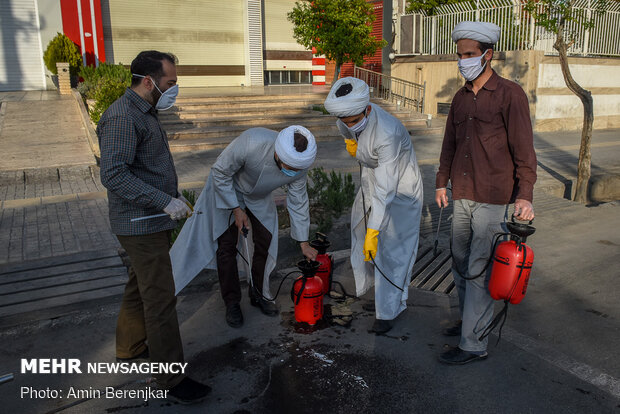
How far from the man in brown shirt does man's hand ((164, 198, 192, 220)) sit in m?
1.86

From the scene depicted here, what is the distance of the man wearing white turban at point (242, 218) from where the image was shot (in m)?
3.96

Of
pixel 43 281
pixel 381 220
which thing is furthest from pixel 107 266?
pixel 381 220

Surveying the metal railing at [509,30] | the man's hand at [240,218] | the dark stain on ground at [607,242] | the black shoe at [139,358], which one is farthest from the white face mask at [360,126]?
the metal railing at [509,30]

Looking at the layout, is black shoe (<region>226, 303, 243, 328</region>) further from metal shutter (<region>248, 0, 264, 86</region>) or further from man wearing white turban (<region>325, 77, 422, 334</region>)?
metal shutter (<region>248, 0, 264, 86</region>)

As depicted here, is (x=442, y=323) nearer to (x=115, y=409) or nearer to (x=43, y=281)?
(x=115, y=409)

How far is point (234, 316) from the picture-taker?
416 centimetres

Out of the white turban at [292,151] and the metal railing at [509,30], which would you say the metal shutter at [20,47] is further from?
the white turban at [292,151]

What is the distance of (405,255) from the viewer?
13.5 feet

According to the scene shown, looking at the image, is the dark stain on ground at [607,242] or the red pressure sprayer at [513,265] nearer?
the red pressure sprayer at [513,265]

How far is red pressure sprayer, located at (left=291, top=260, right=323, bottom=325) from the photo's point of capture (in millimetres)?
3988

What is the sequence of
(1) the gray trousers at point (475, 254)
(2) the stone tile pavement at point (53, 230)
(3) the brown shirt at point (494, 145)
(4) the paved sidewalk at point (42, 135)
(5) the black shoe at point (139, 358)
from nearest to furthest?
(3) the brown shirt at point (494, 145)
(1) the gray trousers at point (475, 254)
(5) the black shoe at point (139, 358)
(2) the stone tile pavement at point (53, 230)
(4) the paved sidewalk at point (42, 135)

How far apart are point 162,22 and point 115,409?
19131mm

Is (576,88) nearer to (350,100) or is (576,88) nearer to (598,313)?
Result: (598,313)

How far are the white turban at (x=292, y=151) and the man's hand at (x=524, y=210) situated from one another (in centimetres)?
144
